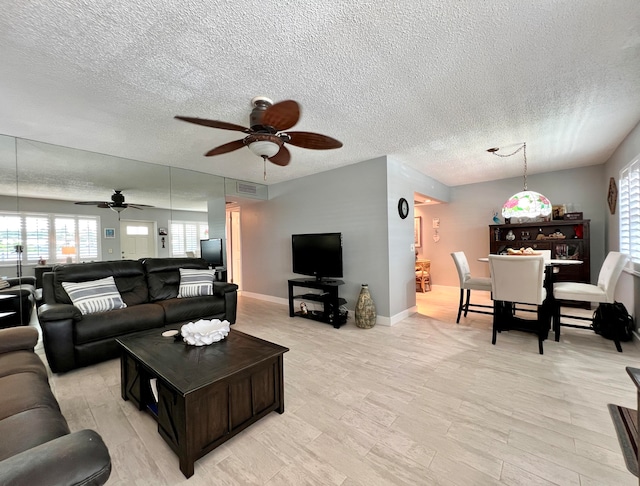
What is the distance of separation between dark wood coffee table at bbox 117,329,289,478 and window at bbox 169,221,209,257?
2618mm

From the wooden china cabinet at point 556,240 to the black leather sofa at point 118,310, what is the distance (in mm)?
5091

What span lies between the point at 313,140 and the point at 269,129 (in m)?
0.39

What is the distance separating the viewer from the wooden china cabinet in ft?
15.1

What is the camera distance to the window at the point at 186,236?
4.50 metres

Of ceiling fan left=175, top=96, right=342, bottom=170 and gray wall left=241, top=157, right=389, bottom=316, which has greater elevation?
ceiling fan left=175, top=96, right=342, bottom=170

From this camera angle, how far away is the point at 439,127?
2969 mm

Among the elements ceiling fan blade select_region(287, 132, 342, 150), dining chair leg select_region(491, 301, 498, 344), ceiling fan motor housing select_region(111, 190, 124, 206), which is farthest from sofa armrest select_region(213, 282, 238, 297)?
dining chair leg select_region(491, 301, 498, 344)

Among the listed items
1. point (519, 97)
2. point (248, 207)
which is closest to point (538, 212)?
point (519, 97)

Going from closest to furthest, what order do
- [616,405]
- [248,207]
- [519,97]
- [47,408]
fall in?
[47,408] < [616,405] < [519,97] < [248,207]

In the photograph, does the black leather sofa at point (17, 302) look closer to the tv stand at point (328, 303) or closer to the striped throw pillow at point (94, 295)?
the striped throw pillow at point (94, 295)

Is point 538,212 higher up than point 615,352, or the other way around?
point 538,212

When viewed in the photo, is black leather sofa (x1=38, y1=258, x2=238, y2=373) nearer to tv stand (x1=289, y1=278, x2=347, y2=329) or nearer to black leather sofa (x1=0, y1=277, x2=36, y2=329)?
black leather sofa (x1=0, y1=277, x2=36, y2=329)

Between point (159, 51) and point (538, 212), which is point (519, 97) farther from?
point (159, 51)

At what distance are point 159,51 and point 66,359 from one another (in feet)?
9.29
